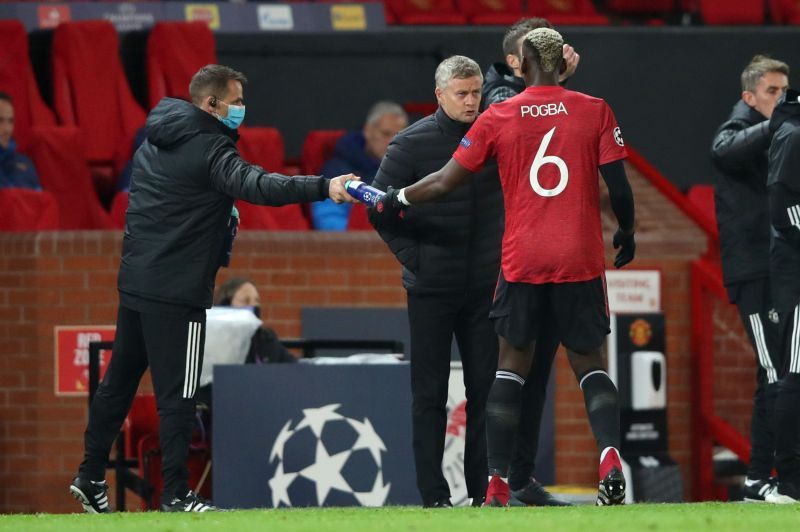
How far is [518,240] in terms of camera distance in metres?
6.09

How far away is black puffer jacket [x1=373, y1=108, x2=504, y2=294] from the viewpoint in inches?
269

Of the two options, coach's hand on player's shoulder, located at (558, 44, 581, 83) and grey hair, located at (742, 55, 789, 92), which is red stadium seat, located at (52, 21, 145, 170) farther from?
coach's hand on player's shoulder, located at (558, 44, 581, 83)

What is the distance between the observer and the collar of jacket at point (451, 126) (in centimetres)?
689

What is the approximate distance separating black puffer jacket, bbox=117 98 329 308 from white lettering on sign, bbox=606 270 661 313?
3.84 metres

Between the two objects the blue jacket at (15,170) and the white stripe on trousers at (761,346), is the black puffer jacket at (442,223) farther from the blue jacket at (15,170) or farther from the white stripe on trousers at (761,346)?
the blue jacket at (15,170)

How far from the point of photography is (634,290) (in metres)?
10.2

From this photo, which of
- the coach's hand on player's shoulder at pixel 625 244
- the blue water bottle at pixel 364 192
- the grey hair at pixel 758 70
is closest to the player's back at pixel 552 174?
the coach's hand on player's shoulder at pixel 625 244

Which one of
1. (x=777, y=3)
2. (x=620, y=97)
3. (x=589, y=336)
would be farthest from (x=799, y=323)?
(x=777, y=3)

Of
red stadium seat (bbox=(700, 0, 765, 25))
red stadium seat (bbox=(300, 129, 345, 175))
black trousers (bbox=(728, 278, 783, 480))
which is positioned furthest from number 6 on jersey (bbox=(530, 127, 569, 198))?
red stadium seat (bbox=(700, 0, 765, 25))

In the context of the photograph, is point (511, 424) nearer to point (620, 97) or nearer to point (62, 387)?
point (62, 387)

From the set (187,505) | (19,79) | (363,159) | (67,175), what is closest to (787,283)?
(187,505)

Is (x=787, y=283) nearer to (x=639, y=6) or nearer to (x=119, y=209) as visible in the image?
(x=119, y=209)

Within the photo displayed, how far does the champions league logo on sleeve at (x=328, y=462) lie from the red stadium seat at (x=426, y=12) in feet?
16.9

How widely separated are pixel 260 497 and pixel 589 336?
2494 millimetres
